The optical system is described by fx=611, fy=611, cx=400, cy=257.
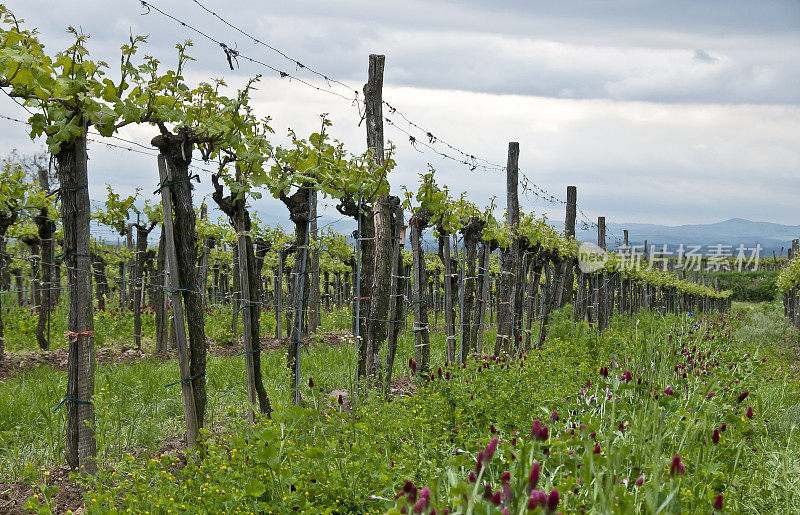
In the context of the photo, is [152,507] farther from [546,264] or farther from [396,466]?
[546,264]

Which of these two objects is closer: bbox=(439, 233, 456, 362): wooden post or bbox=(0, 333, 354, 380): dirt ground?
bbox=(439, 233, 456, 362): wooden post

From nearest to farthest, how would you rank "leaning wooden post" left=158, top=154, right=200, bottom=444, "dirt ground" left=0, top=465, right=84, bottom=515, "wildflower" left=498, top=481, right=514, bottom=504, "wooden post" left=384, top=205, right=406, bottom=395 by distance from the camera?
"wildflower" left=498, top=481, right=514, bottom=504 → "dirt ground" left=0, top=465, right=84, bottom=515 → "leaning wooden post" left=158, top=154, right=200, bottom=444 → "wooden post" left=384, top=205, right=406, bottom=395

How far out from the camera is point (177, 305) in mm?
5148

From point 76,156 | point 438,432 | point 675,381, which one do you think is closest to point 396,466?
point 438,432

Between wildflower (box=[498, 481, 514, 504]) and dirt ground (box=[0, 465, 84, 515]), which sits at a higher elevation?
wildflower (box=[498, 481, 514, 504])

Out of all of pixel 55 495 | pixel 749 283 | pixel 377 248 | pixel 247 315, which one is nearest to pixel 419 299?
pixel 377 248

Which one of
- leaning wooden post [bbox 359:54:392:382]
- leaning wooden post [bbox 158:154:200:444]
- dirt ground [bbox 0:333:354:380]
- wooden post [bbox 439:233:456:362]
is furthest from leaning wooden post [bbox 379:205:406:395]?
leaning wooden post [bbox 158:154:200:444]

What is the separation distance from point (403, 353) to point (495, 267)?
41.6 ft

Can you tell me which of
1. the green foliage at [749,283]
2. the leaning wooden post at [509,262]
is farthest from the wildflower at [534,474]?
the green foliage at [749,283]

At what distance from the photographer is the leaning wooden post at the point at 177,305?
16.7 ft

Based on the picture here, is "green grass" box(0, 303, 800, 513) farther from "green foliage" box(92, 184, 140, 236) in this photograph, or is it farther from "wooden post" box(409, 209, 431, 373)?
"green foliage" box(92, 184, 140, 236)

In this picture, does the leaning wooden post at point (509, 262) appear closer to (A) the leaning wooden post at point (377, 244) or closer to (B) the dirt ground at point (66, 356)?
(B) the dirt ground at point (66, 356)

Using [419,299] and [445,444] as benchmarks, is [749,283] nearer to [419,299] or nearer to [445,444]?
[419,299]

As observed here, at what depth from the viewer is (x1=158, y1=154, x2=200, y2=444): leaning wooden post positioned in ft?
16.7
